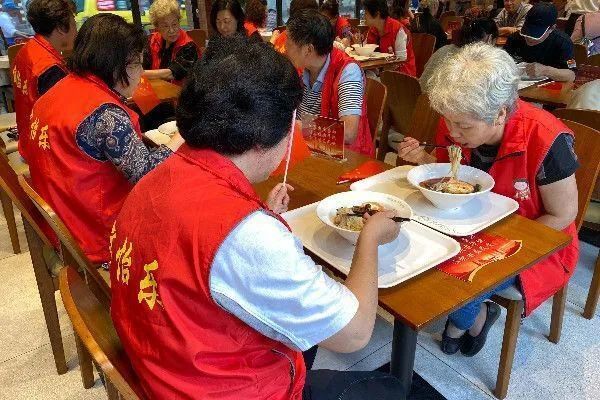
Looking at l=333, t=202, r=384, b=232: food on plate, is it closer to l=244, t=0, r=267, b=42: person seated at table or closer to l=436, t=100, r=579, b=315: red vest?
l=436, t=100, r=579, b=315: red vest

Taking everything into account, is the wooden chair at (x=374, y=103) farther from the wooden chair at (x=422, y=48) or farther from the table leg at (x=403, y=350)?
the wooden chair at (x=422, y=48)

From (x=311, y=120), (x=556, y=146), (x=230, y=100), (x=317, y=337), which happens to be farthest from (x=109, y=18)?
(x=556, y=146)

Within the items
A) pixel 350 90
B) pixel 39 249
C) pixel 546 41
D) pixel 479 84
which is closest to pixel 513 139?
pixel 479 84

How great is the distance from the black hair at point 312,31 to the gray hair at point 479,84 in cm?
83

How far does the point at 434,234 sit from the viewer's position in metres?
1.24

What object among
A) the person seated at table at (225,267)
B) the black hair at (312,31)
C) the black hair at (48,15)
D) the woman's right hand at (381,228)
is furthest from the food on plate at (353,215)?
the black hair at (48,15)

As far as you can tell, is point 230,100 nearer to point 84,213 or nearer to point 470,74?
point 470,74

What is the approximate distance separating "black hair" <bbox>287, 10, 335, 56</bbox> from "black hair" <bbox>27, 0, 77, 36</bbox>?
1121mm

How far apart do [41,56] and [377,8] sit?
3.08 meters

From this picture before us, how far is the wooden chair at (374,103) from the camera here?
234 centimetres

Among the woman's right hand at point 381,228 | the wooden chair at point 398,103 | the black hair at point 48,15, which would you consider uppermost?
the black hair at point 48,15

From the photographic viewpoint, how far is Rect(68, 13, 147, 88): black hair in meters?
1.54

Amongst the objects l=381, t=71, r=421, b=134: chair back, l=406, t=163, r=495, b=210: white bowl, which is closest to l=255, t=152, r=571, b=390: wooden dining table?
l=406, t=163, r=495, b=210: white bowl

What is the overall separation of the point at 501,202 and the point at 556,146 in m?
0.22
